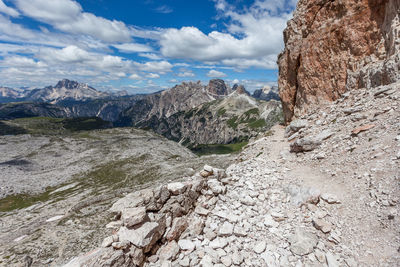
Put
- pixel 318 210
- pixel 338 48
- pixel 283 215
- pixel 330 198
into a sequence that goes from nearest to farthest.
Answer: pixel 318 210 → pixel 330 198 → pixel 283 215 → pixel 338 48

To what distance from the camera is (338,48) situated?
28438 millimetres

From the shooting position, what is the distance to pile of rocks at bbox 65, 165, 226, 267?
997 cm

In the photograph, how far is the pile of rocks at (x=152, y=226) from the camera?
9.97 m

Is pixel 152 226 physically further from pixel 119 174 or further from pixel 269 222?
pixel 119 174

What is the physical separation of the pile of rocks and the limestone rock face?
83.1 feet

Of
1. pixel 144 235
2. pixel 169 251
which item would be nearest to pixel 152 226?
pixel 144 235

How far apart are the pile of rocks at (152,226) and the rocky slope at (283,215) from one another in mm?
55

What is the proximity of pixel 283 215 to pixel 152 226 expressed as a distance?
8700 millimetres

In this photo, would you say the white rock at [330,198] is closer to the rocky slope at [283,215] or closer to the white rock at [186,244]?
the rocky slope at [283,215]

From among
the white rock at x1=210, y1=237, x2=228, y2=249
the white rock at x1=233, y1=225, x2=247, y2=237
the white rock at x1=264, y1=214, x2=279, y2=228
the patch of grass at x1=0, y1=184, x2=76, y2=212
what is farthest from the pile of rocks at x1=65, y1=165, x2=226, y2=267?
the patch of grass at x1=0, y1=184, x2=76, y2=212

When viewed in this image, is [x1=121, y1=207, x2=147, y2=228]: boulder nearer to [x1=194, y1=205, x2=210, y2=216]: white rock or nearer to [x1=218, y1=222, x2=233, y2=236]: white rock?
[x1=194, y1=205, x2=210, y2=216]: white rock

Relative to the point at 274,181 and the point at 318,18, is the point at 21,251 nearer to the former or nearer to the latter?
the point at 274,181

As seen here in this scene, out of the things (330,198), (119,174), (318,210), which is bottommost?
(119,174)

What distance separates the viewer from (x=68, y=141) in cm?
16312
